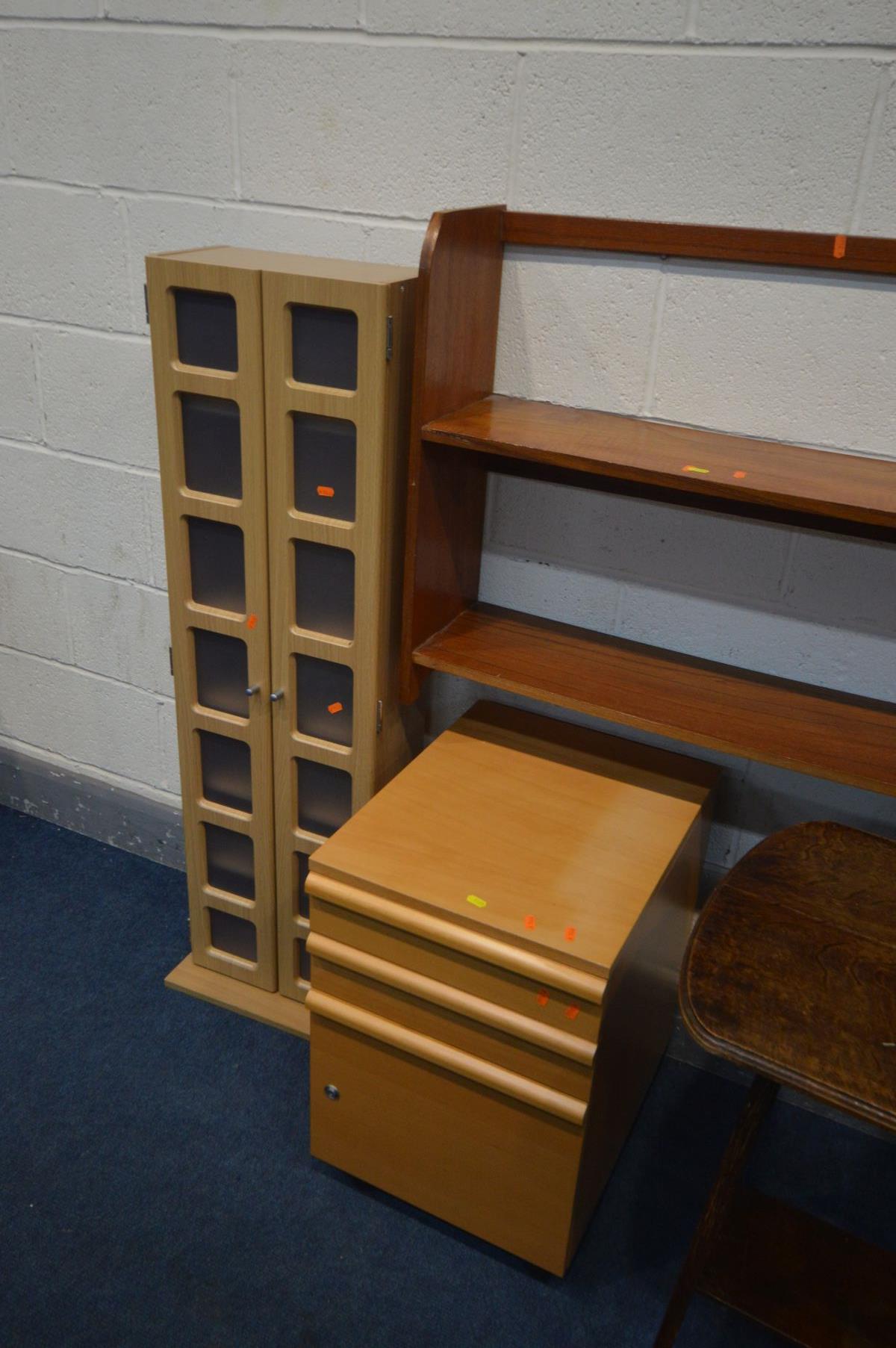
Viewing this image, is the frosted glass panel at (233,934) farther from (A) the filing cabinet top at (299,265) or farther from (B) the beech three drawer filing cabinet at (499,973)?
(A) the filing cabinet top at (299,265)

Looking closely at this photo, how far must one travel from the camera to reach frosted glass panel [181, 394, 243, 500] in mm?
1785

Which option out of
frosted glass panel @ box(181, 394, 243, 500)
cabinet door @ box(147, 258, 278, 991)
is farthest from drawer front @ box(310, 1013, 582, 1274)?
frosted glass panel @ box(181, 394, 243, 500)

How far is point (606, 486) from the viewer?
186 centimetres

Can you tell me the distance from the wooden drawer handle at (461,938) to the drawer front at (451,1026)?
9 centimetres

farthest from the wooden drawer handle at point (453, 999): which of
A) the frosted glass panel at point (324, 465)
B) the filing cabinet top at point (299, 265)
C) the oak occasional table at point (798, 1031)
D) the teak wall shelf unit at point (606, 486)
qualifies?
the filing cabinet top at point (299, 265)

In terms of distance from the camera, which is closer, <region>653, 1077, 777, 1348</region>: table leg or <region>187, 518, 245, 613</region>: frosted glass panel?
<region>653, 1077, 777, 1348</region>: table leg

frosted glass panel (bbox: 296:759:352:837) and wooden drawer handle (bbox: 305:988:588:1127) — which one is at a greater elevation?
frosted glass panel (bbox: 296:759:352:837)

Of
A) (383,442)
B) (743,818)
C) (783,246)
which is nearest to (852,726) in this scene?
(743,818)

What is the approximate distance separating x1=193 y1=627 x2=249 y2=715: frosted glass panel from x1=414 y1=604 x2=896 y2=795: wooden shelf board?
369 millimetres

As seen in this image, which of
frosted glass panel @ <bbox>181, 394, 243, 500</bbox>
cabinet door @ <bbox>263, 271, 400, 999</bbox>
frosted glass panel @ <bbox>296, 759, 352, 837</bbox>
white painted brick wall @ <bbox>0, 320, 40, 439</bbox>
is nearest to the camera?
cabinet door @ <bbox>263, 271, 400, 999</bbox>

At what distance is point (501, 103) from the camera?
170cm

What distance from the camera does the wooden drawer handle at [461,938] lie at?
1.46 metres

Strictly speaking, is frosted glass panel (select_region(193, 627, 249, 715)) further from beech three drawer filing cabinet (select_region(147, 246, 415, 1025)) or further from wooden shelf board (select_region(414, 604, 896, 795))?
wooden shelf board (select_region(414, 604, 896, 795))

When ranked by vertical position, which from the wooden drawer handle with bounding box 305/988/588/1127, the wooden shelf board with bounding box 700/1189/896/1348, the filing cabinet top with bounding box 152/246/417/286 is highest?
the filing cabinet top with bounding box 152/246/417/286
